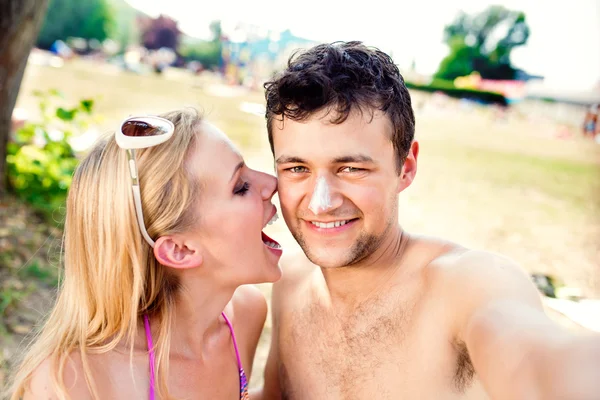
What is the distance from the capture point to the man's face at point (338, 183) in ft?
7.53

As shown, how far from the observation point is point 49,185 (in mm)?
7000

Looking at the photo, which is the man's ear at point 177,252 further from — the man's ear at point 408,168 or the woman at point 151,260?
the man's ear at point 408,168

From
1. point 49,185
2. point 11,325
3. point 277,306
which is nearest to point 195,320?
point 277,306

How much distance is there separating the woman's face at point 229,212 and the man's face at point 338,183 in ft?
0.49

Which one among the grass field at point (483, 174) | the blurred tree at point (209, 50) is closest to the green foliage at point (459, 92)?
the grass field at point (483, 174)

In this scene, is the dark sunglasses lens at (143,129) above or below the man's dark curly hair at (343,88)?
below

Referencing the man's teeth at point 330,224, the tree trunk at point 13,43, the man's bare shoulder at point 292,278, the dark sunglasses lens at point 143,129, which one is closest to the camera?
the dark sunglasses lens at point 143,129

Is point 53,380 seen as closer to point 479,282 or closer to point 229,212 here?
point 229,212

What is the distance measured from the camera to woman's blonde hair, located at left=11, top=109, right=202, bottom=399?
7.21 feet

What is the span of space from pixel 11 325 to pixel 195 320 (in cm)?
276

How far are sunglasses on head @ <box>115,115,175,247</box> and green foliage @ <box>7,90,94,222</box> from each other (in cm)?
464

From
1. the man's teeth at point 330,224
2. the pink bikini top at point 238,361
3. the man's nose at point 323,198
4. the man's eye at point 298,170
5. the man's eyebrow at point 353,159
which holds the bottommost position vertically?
the pink bikini top at point 238,361

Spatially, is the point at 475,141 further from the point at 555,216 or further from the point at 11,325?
the point at 11,325

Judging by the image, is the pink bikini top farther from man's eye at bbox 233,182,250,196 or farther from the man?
man's eye at bbox 233,182,250,196
